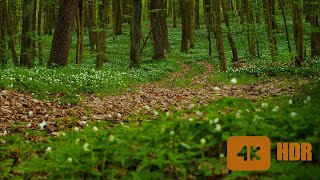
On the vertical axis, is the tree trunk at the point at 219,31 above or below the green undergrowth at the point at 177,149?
above

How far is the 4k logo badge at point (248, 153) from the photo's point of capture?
419 centimetres

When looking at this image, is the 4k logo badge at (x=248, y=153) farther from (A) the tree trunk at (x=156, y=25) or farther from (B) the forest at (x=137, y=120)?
(A) the tree trunk at (x=156, y=25)

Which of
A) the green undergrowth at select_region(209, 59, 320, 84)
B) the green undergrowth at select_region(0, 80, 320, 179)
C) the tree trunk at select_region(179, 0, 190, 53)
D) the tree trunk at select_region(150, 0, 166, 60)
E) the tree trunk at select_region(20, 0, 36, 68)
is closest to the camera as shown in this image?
the green undergrowth at select_region(0, 80, 320, 179)

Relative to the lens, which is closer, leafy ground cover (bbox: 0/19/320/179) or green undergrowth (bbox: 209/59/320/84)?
leafy ground cover (bbox: 0/19/320/179)

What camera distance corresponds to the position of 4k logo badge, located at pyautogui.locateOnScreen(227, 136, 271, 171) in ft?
13.7

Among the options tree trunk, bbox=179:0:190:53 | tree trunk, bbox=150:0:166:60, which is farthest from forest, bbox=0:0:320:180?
tree trunk, bbox=179:0:190:53

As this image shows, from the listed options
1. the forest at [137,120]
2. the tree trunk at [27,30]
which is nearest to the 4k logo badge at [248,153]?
the forest at [137,120]

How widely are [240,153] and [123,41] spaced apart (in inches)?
1588

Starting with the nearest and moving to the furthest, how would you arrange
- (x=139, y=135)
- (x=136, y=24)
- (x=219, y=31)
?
1. (x=139, y=135)
2. (x=219, y=31)
3. (x=136, y=24)

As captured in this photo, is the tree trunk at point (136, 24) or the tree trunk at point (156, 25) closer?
the tree trunk at point (136, 24)

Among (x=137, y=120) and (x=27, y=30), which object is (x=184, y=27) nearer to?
(x=27, y=30)

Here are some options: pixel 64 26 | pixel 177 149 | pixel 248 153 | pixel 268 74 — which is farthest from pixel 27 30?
pixel 248 153

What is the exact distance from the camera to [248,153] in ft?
14.3

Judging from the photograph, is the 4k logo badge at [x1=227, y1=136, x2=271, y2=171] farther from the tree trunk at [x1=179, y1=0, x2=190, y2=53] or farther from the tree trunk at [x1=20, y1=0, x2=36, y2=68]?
the tree trunk at [x1=179, y1=0, x2=190, y2=53]
